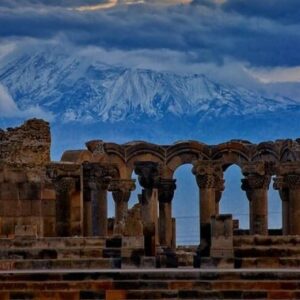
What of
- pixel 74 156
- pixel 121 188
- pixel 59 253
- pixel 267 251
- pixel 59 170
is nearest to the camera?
pixel 267 251

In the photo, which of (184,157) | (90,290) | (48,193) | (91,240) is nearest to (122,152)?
→ (184,157)

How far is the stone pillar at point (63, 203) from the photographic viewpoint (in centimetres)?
3647

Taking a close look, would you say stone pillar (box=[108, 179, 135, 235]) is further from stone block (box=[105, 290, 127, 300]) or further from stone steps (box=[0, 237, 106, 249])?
stone block (box=[105, 290, 127, 300])

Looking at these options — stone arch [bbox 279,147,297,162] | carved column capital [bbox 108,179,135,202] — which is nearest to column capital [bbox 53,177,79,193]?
stone arch [bbox 279,147,297,162]

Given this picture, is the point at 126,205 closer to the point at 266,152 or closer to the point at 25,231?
the point at 266,152

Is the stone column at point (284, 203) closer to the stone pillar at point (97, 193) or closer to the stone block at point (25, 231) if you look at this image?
the stone pillar at point (97, 193)

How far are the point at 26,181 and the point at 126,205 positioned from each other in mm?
10922

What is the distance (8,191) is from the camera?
37.0 m

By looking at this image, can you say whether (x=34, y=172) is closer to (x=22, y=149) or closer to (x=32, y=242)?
(x=22, y=149)

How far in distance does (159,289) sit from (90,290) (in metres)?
1.30

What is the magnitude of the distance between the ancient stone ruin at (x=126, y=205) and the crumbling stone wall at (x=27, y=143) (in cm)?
3

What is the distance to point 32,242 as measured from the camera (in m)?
32.5

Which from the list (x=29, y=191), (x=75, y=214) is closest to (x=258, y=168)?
(x=75, y=214)

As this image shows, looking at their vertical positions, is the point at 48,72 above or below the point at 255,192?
above
